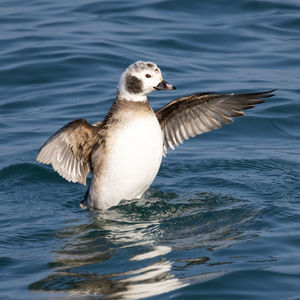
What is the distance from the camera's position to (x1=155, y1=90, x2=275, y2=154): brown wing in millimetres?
7680

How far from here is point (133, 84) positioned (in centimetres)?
716

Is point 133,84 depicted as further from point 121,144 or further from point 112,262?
point 112,262

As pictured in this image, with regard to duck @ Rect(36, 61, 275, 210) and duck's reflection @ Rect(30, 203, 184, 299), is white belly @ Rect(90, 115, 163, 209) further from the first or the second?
duck's reflection @ Rect(30, 203, 184, 299)

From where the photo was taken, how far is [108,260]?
6199 millimetres

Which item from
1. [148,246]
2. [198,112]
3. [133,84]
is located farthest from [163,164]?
[148,246]

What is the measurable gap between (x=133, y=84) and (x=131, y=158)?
→ 71cm

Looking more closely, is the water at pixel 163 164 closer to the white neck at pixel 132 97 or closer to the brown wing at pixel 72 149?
the brown wing at pixel 72 149

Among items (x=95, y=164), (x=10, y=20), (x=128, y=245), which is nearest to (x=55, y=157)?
(x=95, y=164)

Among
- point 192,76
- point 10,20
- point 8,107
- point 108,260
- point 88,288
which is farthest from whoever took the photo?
point 10,20

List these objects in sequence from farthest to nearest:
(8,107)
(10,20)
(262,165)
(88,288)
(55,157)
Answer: (10,20) → (8,107) → (262,165) → (55,157) → (88,288)

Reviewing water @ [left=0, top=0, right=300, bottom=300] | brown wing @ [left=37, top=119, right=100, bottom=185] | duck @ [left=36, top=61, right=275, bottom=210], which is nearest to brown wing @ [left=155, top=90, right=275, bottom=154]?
duck @ [left=36, top=61, right=275, bottom=210]

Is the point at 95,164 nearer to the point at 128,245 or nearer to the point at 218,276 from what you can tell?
the point at 128,245

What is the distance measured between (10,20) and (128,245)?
981 centimetres

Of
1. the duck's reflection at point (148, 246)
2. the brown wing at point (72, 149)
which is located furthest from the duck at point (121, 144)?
the duck's reflection at point (148, 246)
